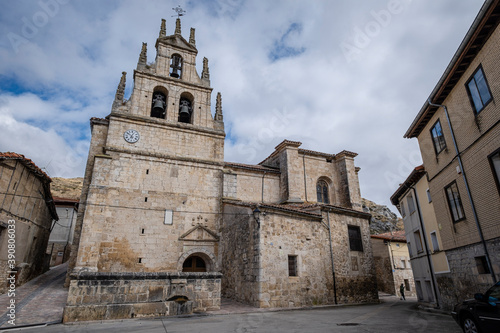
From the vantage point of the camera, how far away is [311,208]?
17.1 m

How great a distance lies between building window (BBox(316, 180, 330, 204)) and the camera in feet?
79.5

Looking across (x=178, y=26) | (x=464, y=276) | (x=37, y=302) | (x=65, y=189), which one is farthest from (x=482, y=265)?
(x=65, y=189)

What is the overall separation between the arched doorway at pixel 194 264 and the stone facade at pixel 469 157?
12.4 metres

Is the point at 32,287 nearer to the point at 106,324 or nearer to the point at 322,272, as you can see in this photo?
the point at 106,324

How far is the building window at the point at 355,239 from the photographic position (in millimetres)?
17439

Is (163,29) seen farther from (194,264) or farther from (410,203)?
(410,203)

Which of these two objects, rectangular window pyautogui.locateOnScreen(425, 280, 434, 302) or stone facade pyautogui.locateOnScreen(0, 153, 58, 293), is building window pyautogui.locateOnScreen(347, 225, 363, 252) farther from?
stone facade pyautogui.locateOnScreen(0, 153, 58, 293)

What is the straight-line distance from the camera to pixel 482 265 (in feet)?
31.3

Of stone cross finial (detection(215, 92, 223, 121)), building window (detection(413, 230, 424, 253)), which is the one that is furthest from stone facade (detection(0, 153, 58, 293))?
building window (detection(413, 230, 424, 253))

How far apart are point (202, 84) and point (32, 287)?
618 inches

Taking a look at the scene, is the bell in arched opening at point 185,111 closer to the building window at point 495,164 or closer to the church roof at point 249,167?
the church roof at point 249,167

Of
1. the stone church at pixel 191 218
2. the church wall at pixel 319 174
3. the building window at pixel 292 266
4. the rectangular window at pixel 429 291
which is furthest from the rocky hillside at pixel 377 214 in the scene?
the building window at pixel 292 266

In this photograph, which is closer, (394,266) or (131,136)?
(131,136)

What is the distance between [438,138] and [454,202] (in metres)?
2.71
